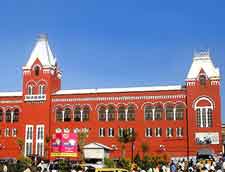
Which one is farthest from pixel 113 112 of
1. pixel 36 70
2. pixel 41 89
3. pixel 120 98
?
pixel 36 70

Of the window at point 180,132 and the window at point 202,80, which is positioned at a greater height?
the window at point 202,80

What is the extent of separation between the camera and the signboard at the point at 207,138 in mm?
63594

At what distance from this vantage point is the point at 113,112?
68.9 metres

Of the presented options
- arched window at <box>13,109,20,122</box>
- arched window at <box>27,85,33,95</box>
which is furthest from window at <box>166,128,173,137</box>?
arched window at <box>13,109,20,122</box>

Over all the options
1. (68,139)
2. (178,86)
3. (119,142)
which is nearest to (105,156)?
(119,142)

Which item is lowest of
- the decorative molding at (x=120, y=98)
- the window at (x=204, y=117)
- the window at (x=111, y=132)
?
the window at (x=111, y=132)

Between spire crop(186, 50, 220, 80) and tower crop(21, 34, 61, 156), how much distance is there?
21.7 meters

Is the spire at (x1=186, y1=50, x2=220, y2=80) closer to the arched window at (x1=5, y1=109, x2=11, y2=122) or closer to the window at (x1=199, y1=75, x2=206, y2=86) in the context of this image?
the window at (x1=199, y1=75, x2=206, y2=86)

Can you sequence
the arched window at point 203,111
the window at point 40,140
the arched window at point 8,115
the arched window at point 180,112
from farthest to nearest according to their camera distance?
the arched window at point 8,115, the window at point 40,140, the arched window at point 180,112, the arched window at point 203,111

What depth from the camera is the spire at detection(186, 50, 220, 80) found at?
2591 inches

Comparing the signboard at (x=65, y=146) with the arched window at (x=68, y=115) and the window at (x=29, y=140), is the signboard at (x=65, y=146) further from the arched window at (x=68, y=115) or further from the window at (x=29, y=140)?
the window at (x=29, y=140)

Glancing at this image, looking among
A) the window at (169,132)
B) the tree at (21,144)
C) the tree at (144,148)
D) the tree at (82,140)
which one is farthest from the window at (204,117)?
the tree at (21,144)

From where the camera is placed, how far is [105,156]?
6406 cm

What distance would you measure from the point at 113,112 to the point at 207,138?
14227 mm
